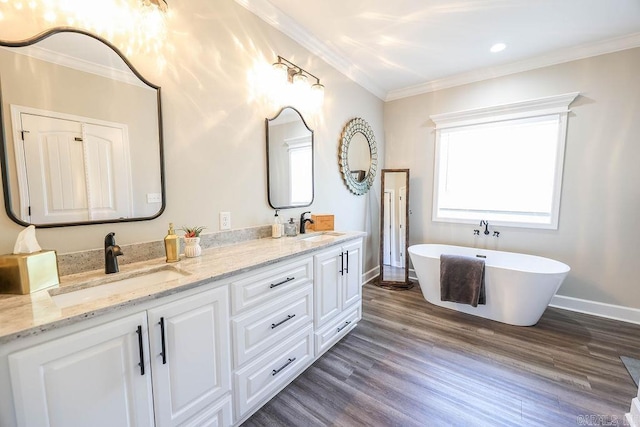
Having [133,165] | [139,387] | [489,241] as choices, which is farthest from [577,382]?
[133,165]

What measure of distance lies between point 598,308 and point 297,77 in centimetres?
380

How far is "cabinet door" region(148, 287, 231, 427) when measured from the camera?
41.8 inches

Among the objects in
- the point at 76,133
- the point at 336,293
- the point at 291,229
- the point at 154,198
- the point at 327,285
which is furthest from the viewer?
the point at 291,229

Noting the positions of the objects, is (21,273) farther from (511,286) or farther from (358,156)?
(511,286)

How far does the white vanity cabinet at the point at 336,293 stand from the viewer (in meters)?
1.93

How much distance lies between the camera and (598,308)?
8.71 ft

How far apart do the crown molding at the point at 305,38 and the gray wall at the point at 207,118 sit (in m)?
0.05

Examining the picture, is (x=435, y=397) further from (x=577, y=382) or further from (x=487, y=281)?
(x=487, y=281)

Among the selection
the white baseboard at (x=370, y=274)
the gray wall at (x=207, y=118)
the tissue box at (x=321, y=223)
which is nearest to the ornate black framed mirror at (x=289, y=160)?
the gray wall at (x=207, y=118)

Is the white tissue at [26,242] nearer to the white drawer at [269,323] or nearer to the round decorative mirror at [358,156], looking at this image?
the white drawer at [269,323]

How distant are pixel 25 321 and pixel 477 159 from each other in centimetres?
399

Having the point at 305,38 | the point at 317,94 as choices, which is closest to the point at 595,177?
the point at 317,94

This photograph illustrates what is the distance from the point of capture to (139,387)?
1004 millimetres

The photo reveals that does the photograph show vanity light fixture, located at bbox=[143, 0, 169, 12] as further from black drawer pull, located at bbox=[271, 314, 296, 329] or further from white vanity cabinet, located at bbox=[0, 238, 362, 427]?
black drawer pull, located at bbox=[271, 314, 296, 329]
